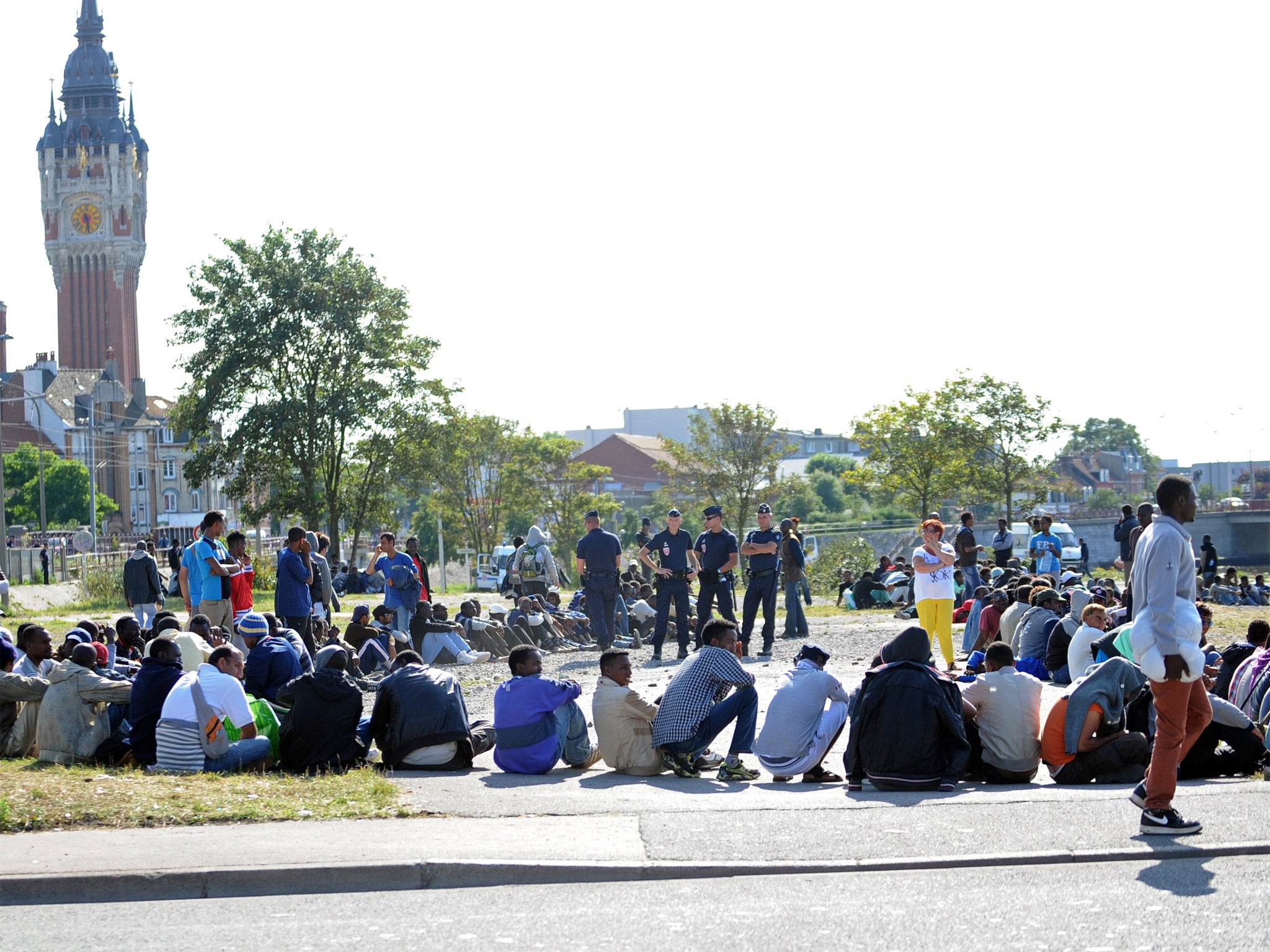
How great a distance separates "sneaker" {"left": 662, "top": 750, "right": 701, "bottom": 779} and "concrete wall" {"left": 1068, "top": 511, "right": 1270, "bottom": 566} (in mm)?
83626

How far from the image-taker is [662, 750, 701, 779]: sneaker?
389 inches

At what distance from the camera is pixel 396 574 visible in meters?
18.8

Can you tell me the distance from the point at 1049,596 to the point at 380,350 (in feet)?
95.3

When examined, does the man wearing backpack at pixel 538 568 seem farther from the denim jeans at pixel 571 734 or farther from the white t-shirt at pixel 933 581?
the denim jeans at pixel 571 734

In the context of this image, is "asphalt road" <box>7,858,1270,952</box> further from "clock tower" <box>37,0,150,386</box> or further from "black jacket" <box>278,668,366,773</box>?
"clock tower" <box>37,0,150,386</box>

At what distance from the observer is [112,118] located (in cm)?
13675

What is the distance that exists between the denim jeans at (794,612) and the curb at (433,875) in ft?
45.6

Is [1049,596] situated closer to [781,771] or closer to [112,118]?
[781,771]

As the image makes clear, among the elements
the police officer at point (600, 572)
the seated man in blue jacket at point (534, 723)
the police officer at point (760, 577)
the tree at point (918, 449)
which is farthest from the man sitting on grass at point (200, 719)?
the tree at point (918, 449)

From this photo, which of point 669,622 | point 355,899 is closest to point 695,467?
point 669,622

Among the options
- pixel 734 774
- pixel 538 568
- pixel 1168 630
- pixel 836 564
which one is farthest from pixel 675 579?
pixel 836 564

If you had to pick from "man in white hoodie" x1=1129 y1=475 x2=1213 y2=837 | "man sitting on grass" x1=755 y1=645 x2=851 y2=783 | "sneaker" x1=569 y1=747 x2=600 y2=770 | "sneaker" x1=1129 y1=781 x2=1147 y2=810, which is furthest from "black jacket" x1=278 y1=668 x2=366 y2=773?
"man in white hoodie" x1=1129 y1=475 x2=1213 y2=837

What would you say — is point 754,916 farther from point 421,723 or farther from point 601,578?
point 601,578

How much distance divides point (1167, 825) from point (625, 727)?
3.94 meters
